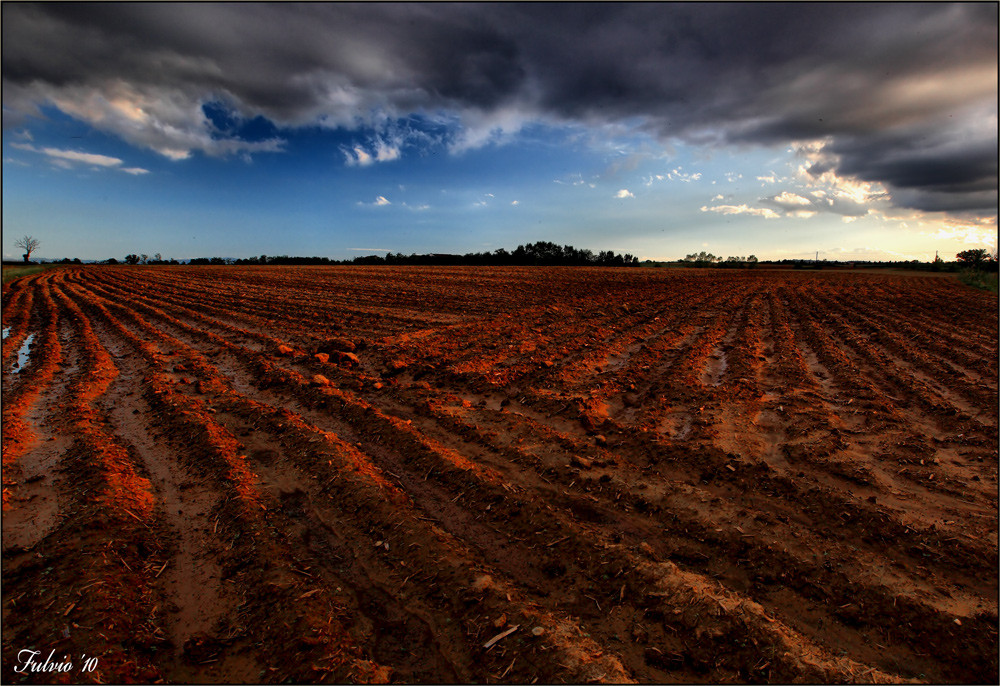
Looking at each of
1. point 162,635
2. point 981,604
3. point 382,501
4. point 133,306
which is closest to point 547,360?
point 382,501

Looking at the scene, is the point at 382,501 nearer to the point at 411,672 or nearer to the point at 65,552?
the point at 411,672

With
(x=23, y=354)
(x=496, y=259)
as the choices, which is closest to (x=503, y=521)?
(x=23, y=354)

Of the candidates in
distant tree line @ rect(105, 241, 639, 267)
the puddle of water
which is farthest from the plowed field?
distant tree line @ rect(105, 241, 639, 267)

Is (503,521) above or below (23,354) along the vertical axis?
below

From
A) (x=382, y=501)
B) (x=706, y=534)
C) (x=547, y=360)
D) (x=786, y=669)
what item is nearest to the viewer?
(x=786, y=669)

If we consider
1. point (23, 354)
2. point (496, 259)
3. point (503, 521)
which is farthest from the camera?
point (496, 259)

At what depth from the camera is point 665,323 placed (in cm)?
1297

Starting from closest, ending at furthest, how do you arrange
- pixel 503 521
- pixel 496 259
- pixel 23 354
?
1. pixel 503 521
2. pixel 23 354
3. pixel 496 259

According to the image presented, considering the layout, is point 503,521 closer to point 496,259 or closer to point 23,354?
point 23,354

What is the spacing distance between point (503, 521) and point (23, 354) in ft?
39.3

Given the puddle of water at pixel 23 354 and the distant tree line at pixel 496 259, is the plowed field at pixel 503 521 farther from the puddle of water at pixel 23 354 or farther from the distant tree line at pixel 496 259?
the distant tree line at pixel 496 259

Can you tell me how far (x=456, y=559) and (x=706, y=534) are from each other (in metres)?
1.99

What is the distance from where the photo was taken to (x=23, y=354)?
9.20 meters

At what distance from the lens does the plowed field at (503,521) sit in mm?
2414
